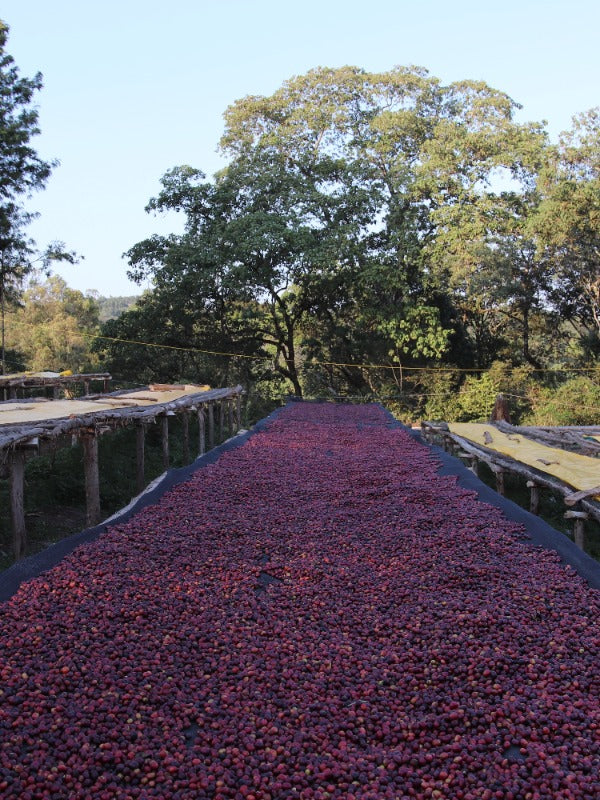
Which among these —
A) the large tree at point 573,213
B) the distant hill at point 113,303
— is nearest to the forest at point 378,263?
the large tree at point 573,213

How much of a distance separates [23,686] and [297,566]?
4.80 feet

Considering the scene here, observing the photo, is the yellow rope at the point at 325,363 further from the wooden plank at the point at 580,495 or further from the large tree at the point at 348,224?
the wooden plank at the point at 580,495

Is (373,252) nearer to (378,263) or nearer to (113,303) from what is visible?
(378,263)

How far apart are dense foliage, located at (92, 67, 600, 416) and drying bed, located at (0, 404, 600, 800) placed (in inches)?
524

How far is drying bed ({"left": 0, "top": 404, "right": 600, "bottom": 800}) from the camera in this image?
66.8 inches

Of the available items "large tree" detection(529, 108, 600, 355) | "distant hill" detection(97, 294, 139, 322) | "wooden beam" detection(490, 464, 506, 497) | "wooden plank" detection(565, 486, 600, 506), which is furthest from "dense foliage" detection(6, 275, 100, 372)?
"distant hill" detection(97, 294, 139, 322)

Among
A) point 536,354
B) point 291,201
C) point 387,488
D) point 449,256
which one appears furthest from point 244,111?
point 387,488

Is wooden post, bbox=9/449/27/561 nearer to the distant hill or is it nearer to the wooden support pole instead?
the wooden support pole

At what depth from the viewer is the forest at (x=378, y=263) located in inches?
645

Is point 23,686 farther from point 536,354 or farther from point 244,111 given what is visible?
point 244,111

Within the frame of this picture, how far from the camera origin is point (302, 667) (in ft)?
7.36

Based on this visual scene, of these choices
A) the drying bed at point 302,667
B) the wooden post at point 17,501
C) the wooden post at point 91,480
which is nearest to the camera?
the drying bed at point 302,667

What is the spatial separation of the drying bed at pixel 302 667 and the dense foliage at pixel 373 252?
13.3 meters

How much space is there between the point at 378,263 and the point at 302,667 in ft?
54.6
